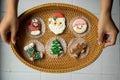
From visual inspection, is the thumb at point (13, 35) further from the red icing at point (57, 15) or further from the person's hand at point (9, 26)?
the red icing at point (57, 15)

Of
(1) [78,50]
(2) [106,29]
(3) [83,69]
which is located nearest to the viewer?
(2) [106,29]

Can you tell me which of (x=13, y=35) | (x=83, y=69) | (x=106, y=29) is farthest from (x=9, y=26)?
(x=83, y=69)

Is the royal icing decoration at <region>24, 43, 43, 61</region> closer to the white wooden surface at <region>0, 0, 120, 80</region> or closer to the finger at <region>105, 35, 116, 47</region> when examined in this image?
the finger at <region>105, 35, 116, 47</region>

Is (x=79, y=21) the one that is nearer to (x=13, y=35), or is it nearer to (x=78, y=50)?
(x=78, y=50)

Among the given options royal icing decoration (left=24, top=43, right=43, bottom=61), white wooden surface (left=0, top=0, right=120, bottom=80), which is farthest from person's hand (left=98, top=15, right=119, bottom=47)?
white wooden surface (left=0, top=0, right=120, bottom=80)

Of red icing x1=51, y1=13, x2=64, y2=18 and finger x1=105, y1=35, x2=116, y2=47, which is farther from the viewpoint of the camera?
red icing x1=51, y1=13, x2=64, y2=18

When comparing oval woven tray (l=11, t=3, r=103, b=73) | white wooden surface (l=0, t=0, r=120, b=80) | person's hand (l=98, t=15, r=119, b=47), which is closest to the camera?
person's hand (l=98, t=15, r=119, b=47)

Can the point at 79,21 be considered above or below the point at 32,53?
above
